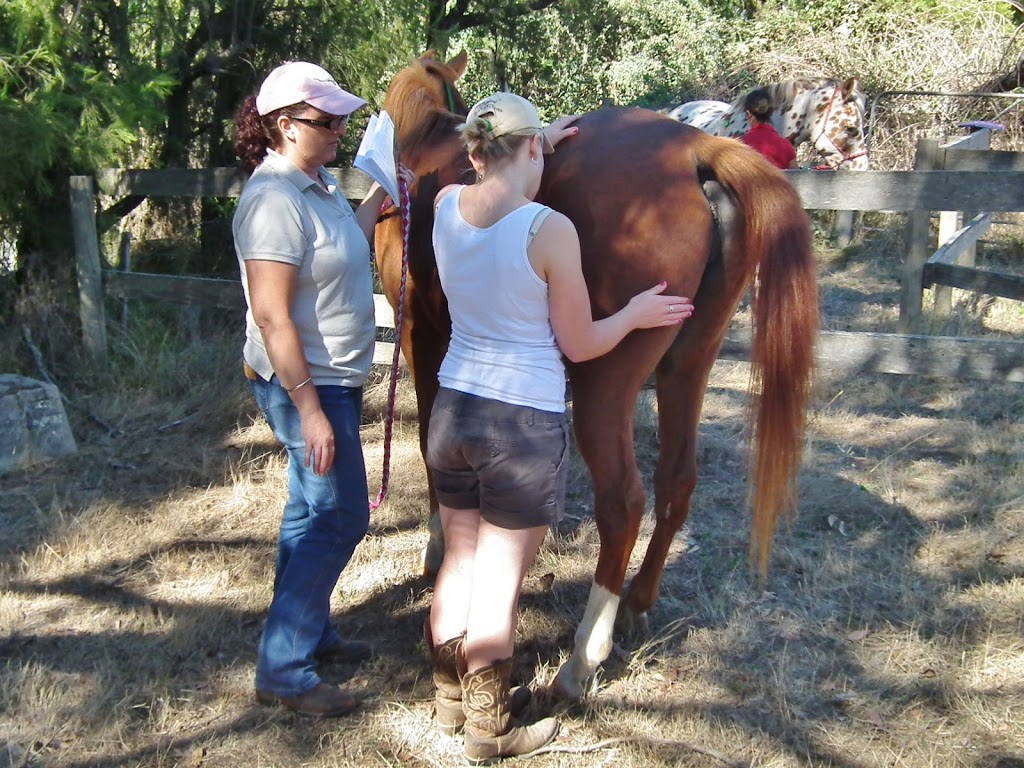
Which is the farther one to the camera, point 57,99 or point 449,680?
point 57,99

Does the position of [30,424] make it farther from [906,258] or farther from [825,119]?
[825,119]

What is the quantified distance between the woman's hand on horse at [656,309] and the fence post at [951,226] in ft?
14.8

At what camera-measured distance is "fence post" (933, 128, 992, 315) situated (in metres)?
6.67

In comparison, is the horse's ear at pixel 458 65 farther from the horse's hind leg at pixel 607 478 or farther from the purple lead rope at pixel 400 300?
the horse's hind leg at pixel 607 478

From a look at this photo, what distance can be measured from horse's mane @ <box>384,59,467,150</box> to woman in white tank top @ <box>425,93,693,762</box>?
1.15 meters

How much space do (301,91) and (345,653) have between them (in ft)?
6.03

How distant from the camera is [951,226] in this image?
790 centimetres

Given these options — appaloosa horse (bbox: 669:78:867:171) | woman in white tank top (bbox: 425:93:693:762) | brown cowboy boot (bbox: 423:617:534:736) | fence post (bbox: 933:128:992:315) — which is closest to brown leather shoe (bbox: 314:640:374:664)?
brown cowboy boot (bbox: 423:617:534:736)

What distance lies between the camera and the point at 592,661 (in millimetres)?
2869

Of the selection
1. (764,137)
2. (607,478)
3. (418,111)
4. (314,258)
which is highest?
(418,111)

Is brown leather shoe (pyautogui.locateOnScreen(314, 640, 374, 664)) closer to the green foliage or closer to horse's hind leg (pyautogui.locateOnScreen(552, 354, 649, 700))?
horse's hind leg (pyautogui.locateOnScreen(552, 354, 649, 700))

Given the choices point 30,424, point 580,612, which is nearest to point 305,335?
point 580,612

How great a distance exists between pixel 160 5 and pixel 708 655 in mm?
4618

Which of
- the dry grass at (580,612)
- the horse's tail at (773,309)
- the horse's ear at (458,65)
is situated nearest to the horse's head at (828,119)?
the dry grass at (580,612)
